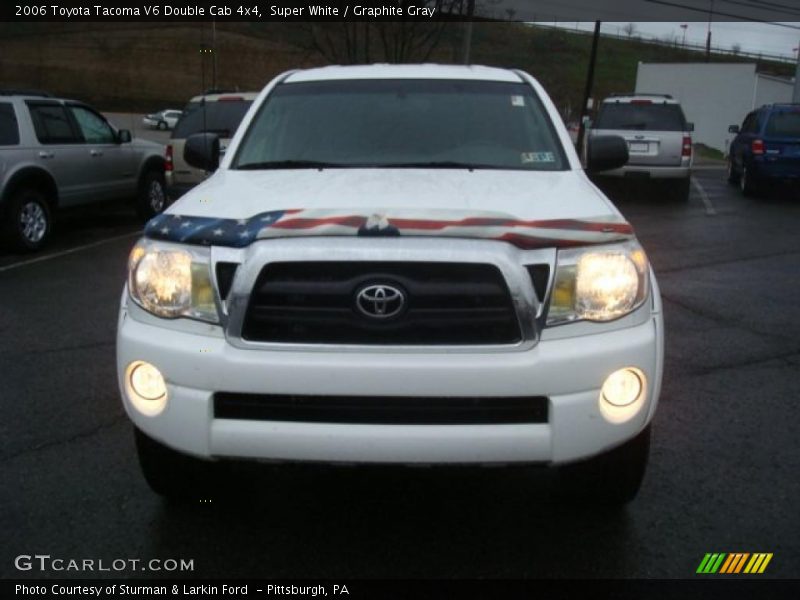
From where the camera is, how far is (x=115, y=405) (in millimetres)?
4727

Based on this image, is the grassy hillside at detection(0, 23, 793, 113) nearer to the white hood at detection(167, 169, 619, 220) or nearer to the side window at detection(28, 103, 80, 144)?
the side window at detection(28, 103, 80, 144)

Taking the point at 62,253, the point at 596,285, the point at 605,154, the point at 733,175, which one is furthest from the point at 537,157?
the point at 733,175

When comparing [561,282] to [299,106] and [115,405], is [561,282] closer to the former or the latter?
[299,106]

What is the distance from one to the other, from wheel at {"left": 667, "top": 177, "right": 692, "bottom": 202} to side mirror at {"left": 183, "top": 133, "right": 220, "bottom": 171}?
12.2 meters

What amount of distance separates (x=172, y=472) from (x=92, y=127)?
28.8 ft

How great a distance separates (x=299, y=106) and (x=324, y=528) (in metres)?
2.28

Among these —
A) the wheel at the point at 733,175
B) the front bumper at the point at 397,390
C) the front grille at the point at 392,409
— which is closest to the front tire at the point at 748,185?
the wheel at the point at 733,175

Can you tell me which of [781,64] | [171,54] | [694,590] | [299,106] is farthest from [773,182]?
[781,64]

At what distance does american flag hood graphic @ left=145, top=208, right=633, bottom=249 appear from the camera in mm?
2881

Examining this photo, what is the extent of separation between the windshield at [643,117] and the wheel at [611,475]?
13044 millimetres

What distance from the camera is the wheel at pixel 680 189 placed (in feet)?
51.5

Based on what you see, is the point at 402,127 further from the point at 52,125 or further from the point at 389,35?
the point at 389,35

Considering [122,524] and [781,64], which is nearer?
[122,524]

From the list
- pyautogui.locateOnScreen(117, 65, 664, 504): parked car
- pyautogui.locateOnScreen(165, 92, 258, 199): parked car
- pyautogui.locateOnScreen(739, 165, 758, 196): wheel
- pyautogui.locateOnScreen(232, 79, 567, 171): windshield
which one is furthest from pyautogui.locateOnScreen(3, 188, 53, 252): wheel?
pyautogui.locateOnScreen(739, 165, 758, 196): wheel
